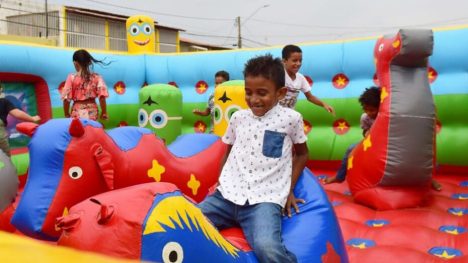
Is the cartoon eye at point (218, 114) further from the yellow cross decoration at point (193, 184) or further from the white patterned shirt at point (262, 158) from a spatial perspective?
the white patterned shirt at point (262, 158)

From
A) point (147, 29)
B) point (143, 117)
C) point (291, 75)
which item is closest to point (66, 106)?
point (143, 117)

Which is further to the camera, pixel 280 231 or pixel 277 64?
pixel 277 64

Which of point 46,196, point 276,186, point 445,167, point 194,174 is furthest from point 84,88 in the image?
point 445,167

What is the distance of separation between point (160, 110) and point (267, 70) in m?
2.64

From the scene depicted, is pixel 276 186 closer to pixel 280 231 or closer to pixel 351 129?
pixel 280 231

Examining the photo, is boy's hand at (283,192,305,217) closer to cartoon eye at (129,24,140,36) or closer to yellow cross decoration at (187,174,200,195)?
yellow cross decoration at (187,174,200,195)

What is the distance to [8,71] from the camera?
167 inches

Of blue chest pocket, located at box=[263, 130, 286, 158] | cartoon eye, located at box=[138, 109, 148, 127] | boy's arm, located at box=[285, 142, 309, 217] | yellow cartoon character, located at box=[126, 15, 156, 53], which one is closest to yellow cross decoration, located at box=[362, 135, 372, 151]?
boy's arm, located at box=[285, 142, 309, 217]

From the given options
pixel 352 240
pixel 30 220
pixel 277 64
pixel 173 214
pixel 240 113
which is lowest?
pixel 352 240

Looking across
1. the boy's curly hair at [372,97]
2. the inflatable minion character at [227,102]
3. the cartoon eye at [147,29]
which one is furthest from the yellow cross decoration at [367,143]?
the cartoon eye at [147,29]

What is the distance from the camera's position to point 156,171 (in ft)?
8.37

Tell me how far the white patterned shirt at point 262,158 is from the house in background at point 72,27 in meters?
12.6

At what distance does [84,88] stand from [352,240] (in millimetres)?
2073

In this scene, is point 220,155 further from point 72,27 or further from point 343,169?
point 72,27
